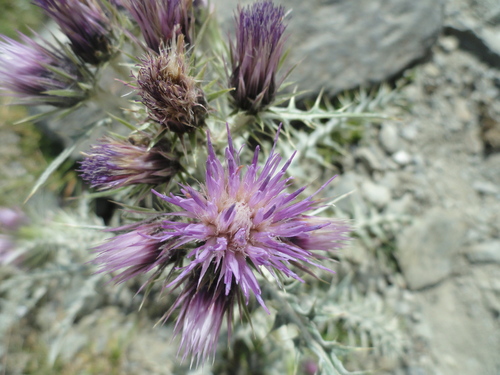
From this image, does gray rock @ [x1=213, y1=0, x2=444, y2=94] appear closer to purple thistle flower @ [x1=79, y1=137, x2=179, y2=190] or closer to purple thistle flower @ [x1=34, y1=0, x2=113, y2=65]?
purple thistle flower @ [x1=34, y1=0, x2=113, y2=65]

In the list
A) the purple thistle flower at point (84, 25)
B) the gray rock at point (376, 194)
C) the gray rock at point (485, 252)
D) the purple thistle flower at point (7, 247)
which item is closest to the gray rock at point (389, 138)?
the gray rock at point (376, 194)

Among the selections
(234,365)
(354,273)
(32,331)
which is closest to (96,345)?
(32,331)

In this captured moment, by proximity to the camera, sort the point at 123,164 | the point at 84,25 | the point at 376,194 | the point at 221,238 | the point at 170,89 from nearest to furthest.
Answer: the point at 221,238
the point at 170,89
the point at 123,164
the point at 84,25
the point at 376,194

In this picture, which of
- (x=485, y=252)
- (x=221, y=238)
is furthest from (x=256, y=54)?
(x=485, y=252)

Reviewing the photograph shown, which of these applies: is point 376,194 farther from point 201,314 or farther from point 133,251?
point 133,251

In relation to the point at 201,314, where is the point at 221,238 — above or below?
above

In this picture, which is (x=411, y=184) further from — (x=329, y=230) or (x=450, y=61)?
(x=329, y=230)

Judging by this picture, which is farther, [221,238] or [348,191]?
[348,191]
